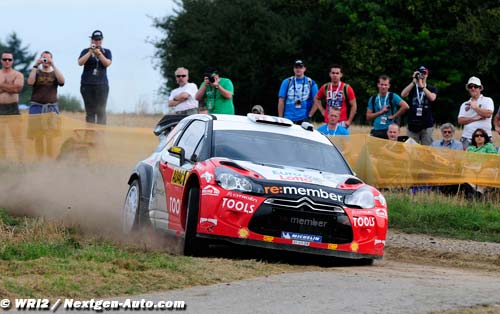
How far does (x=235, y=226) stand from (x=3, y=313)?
148 inches

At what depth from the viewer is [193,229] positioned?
1198 cm

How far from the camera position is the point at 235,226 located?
38.9ft

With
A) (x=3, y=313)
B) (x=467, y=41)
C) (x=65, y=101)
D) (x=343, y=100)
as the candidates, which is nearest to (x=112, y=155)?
(x=343, y=100)

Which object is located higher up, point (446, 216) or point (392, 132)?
point (392, 132)

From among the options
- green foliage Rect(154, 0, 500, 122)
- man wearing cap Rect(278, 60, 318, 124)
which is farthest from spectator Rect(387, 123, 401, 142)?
green foliage Rect(154, 0, 500, 122)

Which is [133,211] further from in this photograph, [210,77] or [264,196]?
[210,77]

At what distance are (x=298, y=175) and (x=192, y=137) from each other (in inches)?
72.1

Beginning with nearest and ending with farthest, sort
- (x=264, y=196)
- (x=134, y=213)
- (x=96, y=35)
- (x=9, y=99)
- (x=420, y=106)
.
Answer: (x=264, y=196), (x=134, y=213), (x=420, y=106), (x=96, y=35), (x=9, y=99)

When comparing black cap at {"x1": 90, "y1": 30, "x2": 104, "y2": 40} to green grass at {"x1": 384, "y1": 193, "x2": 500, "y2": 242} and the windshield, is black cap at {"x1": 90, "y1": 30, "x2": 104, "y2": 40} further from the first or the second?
the windshield

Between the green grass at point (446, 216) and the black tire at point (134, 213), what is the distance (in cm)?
438

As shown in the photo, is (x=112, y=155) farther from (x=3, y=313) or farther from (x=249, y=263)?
(x=3, y=313)

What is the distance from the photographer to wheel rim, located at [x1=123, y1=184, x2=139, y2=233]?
14.1 metres

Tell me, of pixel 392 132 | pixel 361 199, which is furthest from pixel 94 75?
pixel 361 199

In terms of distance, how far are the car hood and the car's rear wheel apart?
1860mm
